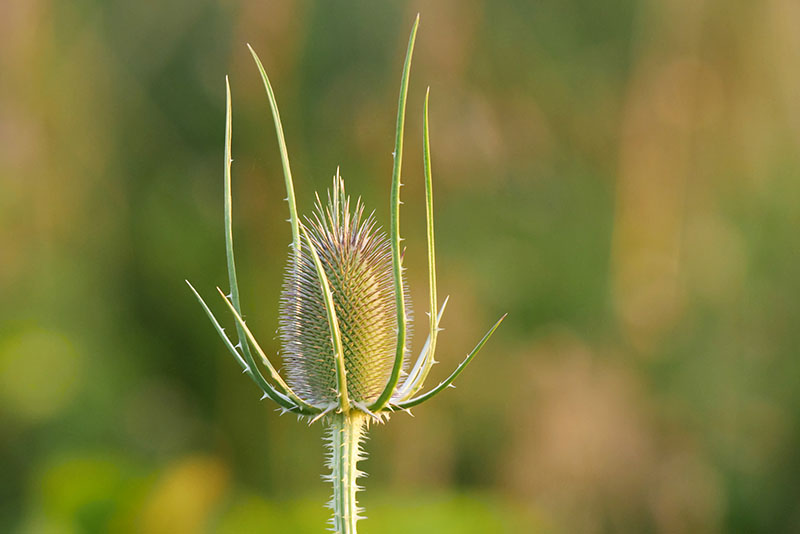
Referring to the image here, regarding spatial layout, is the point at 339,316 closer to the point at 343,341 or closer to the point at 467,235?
the point at 343,341

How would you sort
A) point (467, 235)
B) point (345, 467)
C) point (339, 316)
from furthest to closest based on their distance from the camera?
point (467, 235)
point (339, 316)
point (345, 467)

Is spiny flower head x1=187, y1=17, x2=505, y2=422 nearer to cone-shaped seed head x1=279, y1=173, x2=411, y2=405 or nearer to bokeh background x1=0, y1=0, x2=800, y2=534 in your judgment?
cone-shaped seed head x1=279, y1=173, x2=411, y2=405

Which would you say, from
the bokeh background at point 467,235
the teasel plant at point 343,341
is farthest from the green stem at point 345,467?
the bokeh background at point 467,235

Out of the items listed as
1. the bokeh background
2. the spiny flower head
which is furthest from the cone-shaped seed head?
the bokeh background

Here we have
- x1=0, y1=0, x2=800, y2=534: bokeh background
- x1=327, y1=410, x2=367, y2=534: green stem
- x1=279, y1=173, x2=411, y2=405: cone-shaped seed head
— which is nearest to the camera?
x1=327, y1=410, x2=367, y2=534: green stem

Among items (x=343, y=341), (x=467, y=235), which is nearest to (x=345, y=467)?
(x=343, y=341)

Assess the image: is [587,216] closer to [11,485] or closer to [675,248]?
[675,248]

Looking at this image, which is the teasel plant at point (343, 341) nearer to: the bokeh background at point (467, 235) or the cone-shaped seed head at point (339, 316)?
the cone-shaped seed head at point (339, 316)
